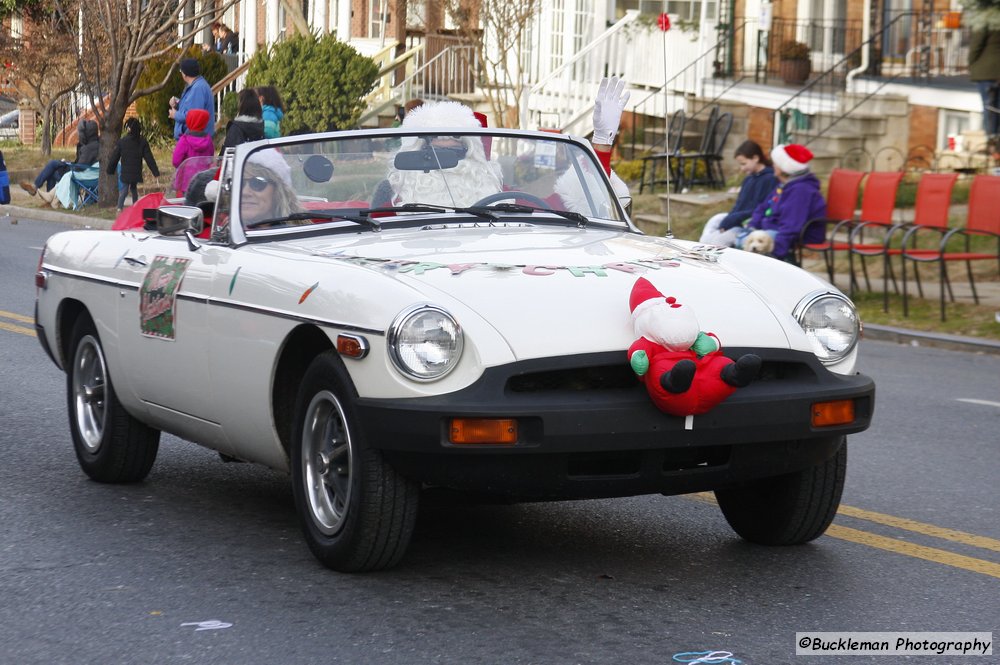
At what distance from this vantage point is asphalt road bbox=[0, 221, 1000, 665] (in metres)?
4.62

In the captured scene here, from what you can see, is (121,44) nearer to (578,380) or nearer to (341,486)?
(341,486)

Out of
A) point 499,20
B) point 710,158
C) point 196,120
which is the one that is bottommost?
point 710,158

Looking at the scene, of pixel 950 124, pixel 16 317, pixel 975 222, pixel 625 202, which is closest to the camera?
pixel 625 202

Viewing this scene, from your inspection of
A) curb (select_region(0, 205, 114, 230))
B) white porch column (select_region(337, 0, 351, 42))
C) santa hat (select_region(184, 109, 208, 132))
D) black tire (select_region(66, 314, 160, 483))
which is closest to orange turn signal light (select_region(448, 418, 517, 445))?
black tire (select_region(66, 314, 160, 483))

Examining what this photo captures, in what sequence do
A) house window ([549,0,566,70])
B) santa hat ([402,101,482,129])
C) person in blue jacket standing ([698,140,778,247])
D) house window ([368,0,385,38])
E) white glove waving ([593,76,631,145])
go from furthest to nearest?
house window ([368,0,385,38]) < house window ([549,0,566,70]) < person in blue jacket standing ([698,140,778,247]) < white glove waving ([593,76,631,145]) < santa hat ([402,101,482,129])

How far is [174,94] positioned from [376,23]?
27.4 feet

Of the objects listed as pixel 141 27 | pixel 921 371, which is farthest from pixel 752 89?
pixel 921 371

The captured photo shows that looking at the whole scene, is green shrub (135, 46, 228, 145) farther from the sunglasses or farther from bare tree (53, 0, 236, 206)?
the sunglasses

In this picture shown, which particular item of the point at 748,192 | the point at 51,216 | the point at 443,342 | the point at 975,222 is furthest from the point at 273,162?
the point at 51,216

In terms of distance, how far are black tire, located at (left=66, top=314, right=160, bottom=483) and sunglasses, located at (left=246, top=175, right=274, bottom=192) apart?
43.5 inches

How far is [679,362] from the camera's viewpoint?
4.79 m

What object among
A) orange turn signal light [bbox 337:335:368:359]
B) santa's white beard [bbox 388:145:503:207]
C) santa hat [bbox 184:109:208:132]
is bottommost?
orange turn signal light [bbox 337:335:368:359]

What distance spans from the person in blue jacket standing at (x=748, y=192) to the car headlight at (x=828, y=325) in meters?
9.61

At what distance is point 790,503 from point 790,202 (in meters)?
9.45
